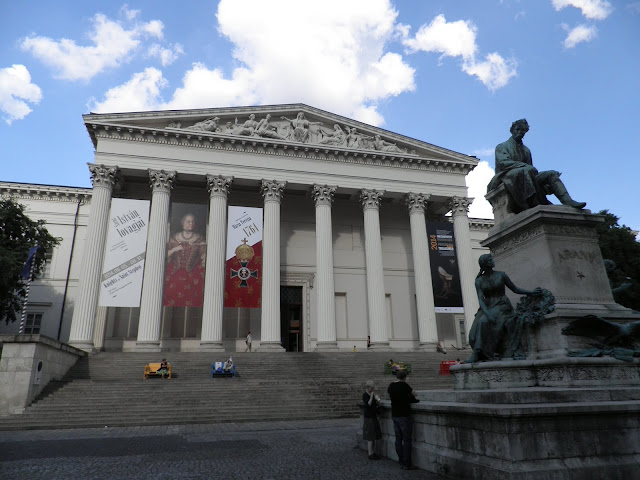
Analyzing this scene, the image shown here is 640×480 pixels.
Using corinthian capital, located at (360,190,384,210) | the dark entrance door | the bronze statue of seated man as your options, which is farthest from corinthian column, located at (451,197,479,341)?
the bronze statue of seated man

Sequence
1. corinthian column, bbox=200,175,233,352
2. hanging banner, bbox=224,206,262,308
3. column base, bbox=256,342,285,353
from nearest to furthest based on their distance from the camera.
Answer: corinthian column, bbox=200,175,233,352 → column base, bbox=256,342,285,353 → hanging banner, bbox=224,206,262,308

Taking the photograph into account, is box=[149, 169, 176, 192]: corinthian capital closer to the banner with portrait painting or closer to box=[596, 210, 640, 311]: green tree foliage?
the banner with portrait painting

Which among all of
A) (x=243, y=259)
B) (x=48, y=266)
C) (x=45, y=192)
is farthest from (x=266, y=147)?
(x=48, y=266)

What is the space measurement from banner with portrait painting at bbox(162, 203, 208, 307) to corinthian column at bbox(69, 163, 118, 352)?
328 cm

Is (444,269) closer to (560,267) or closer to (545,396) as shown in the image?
(560,267)

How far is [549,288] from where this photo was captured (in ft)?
17.8

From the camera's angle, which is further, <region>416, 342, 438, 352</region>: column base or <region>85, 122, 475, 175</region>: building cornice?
<region>416, 342, 438, 352</region>: column base

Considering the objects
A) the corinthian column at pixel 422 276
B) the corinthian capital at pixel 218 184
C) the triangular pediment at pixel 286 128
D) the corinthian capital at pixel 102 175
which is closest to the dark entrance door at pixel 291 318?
the corinthian capital at pixel 218 184

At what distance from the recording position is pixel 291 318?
28.8 m

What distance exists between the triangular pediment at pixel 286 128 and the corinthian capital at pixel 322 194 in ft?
7.92

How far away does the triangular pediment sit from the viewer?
25.0 m

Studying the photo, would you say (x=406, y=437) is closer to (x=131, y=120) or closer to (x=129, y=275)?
(x=129, y=275)

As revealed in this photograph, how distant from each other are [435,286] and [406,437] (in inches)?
823

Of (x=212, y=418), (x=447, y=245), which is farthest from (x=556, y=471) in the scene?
(x=447, y=245)
